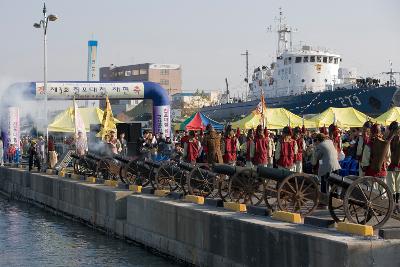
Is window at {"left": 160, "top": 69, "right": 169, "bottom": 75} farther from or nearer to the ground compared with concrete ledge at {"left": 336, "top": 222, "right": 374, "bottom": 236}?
farther from the ground

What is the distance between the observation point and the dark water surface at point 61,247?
16938mm

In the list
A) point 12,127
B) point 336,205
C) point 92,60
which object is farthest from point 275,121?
point 92,60

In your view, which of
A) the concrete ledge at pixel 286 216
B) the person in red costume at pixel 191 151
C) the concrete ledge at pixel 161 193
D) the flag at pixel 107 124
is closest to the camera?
the concrete ledge at pixel 286 216

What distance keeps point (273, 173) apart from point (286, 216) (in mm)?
1279

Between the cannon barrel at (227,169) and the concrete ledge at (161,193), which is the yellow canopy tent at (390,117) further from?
the cannon barrel at (227,169)

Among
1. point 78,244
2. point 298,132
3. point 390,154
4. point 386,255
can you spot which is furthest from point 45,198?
point 386,255

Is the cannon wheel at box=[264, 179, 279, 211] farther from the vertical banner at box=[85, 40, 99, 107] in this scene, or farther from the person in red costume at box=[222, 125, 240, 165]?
the vertical banner at box=[85, 40, 99, 107]

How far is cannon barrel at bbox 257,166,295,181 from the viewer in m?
13.6

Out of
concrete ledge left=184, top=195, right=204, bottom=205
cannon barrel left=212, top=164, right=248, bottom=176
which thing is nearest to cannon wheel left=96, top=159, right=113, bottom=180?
concrete ledge left=184, top=195, right=204, bottom=205

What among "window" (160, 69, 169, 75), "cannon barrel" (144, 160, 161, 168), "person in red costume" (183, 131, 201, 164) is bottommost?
"cannon barrel" (144, 160, 161, 168)

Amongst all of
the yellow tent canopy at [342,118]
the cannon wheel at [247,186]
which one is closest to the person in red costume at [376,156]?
the cannon wheel at [247,186]

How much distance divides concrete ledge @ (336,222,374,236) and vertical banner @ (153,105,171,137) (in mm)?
25884

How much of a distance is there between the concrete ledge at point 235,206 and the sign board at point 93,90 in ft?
74.0

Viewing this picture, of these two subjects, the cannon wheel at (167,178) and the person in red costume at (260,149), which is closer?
the cannon wheel at (167,178)
